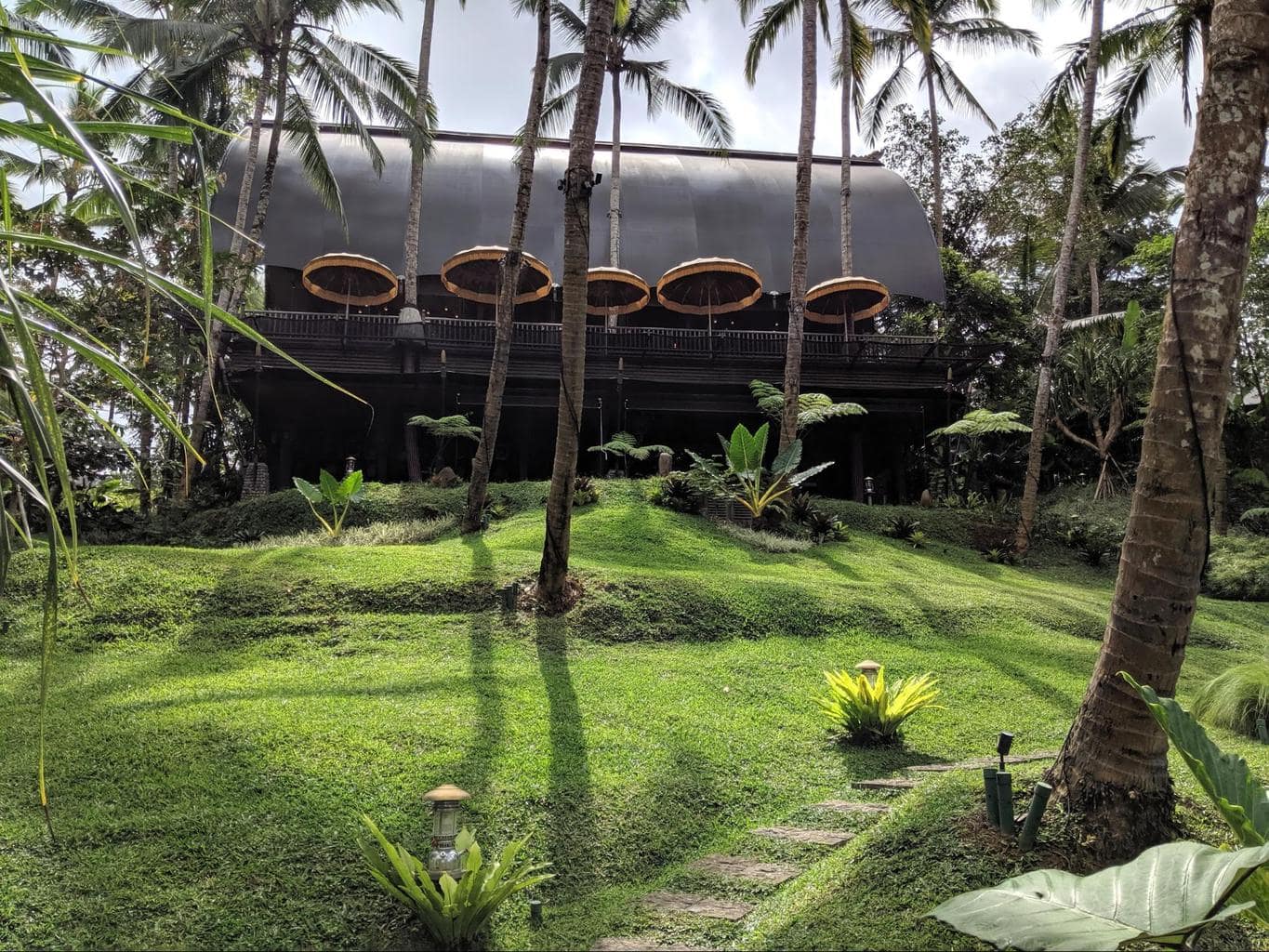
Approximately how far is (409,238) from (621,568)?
12.6 metres

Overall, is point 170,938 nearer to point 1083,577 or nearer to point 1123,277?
point 1083,577

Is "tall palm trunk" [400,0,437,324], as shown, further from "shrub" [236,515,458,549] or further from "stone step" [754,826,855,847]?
"stone step" [754,826,855,847]

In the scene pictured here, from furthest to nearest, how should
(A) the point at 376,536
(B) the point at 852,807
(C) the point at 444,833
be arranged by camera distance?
1. (A) the point at 376,536
2. (B) the point at 852,807
3. (C) the point at 444,833

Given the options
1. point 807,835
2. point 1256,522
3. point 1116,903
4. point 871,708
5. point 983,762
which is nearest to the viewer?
point 1116,903

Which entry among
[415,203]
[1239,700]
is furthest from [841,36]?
[1239,700]

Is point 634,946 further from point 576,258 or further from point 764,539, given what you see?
point 764,539

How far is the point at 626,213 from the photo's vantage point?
963 inches

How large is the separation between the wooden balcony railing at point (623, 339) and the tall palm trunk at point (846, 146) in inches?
118

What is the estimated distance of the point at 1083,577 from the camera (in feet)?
49.7

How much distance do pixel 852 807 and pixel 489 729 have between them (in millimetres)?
2337

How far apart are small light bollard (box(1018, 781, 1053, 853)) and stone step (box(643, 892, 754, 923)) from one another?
120 centimetres

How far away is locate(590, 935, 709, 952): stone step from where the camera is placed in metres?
3.65

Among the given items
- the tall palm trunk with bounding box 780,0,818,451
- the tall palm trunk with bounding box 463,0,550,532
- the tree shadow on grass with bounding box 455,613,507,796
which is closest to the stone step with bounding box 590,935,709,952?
the tree shadow on grass with bounding box 455,613,507,796

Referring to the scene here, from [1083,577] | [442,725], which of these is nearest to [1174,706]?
[442,725]
